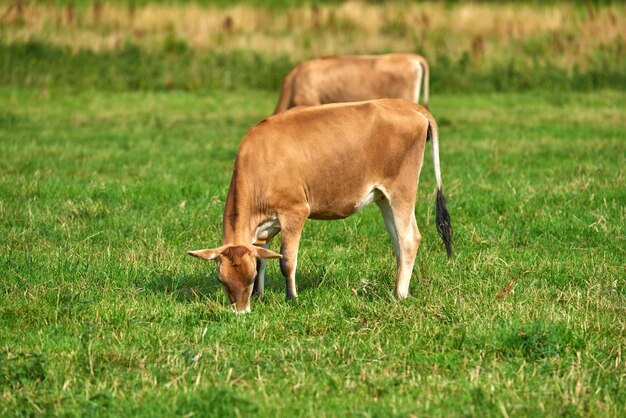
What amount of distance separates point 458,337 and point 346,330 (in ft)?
2.53

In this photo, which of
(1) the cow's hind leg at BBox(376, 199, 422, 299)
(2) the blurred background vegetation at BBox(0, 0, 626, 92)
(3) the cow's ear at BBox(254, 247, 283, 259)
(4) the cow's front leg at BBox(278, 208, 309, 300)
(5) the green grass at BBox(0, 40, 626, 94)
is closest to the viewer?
(3) the cow's ear at BBox(254, 247, 283, 259)

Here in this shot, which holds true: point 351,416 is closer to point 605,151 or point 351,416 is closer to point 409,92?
point 605,151

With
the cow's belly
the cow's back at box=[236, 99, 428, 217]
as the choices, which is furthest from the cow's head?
the cow's belly

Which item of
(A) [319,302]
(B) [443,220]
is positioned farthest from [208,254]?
(B) [443,220]

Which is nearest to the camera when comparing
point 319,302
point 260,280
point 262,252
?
point 262,252

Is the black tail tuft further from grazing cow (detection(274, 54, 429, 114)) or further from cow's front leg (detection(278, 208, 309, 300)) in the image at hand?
grazing cow (detection(274, 54, 429, 114))

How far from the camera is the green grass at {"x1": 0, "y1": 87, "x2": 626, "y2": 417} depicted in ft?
18.9

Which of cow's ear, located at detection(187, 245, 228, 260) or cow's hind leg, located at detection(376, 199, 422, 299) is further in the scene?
cow's hind leg, located at detection(376, 199, 422, 299)

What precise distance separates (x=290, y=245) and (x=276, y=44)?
16347 millimetres

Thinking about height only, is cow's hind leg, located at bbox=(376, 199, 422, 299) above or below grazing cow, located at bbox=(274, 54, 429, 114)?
above

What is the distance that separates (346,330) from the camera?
22.8 ft

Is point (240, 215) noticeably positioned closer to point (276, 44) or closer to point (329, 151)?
point (329, 151)

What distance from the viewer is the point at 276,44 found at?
2355 cm

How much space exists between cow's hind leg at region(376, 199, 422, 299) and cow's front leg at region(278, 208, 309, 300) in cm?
73
